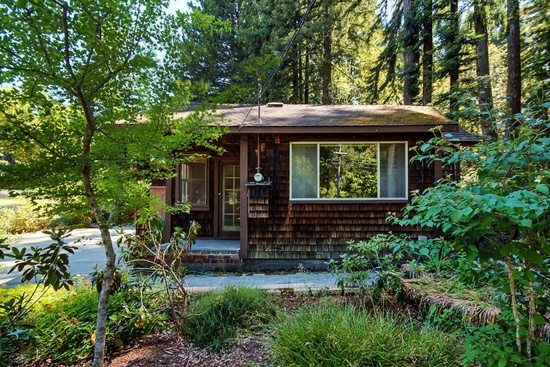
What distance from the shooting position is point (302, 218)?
6.68 m

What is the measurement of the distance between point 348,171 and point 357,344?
4.70 metres

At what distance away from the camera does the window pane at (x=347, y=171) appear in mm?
6766

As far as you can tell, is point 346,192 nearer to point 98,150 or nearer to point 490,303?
point 490,303

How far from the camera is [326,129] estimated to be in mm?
6305

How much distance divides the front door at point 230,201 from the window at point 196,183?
0.42 m

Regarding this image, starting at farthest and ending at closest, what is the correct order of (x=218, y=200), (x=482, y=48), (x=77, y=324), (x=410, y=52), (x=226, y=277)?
1. (x=410, y=52)
2. (x=482, y=48)
3. (x=218, y=200)
4. (x=226, y=277)
5. (x=77, y=324)

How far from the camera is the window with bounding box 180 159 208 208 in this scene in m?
8.12


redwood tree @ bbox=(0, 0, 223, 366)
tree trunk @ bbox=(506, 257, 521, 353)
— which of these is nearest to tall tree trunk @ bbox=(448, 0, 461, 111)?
tree trunk @ bbox=(506, 257, 521, 353)

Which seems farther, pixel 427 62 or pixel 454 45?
pixel 427 62

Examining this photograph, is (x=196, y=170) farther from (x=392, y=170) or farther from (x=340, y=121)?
(x=392, y=170)

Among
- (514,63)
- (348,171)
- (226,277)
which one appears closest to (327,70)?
(514,63)

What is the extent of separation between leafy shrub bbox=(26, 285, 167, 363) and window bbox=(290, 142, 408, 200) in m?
3.95

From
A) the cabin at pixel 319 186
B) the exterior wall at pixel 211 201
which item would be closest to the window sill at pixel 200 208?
the exterior wall at pixel 211 201

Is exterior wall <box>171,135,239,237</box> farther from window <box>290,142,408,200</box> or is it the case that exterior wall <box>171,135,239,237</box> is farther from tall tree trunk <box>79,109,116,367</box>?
tall tree trunk <box>79,109,116,367</box>
